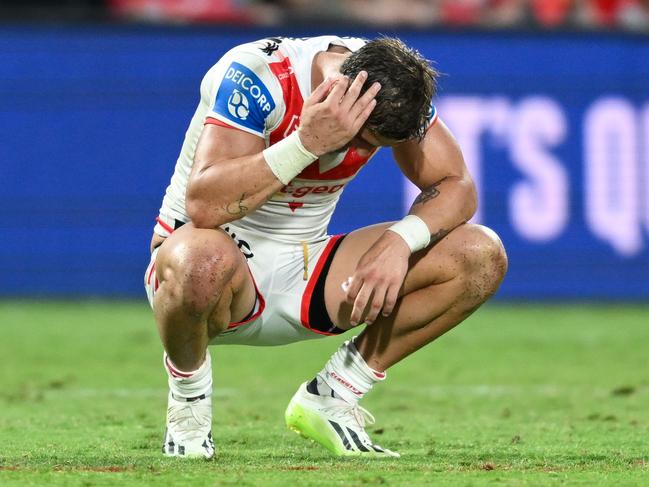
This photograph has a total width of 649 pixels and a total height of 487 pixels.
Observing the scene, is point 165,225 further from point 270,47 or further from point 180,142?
point 180,142

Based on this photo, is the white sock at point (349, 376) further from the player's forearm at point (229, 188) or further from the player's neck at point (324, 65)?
the player's neck at point (324, 65)

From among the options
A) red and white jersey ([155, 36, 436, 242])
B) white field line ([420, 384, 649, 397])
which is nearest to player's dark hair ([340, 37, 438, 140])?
red and white jersey ([155, 36, 436, 242])

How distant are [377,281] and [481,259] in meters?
0.40

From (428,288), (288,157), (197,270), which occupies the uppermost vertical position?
(288,157)

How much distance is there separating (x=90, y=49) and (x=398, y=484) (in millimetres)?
6339

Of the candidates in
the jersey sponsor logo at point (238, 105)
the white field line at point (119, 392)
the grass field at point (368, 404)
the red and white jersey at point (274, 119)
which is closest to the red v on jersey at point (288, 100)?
the red and white jersey at point (274, 119)

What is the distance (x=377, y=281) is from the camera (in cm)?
412

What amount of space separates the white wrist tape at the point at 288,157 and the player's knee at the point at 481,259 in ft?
2.17

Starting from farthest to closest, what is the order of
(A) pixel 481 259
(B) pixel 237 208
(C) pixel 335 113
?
(A) pixel 481 259, (B) pixel 237 208, (C) pixel 335 113

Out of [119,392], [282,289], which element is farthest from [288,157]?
[119,392]

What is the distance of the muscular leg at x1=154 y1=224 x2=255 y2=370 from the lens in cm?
394

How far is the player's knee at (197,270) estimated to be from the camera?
3.93 m

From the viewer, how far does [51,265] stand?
30.7ft

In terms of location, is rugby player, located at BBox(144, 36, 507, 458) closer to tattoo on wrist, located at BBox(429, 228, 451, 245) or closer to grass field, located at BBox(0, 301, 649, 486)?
tattoo on wrist, located at BBox(429, 228, 451, 245)
